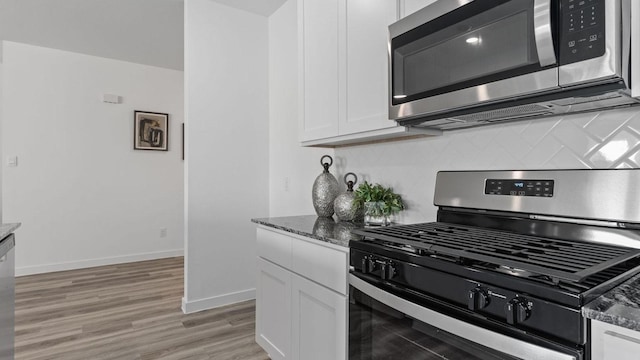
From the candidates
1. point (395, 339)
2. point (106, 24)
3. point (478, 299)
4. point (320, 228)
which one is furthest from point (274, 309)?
point (106, 24)

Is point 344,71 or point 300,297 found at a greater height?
point 344,71

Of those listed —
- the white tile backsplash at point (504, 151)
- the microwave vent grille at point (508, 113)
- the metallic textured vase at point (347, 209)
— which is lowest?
the metallic textured vase at point (347, 209)

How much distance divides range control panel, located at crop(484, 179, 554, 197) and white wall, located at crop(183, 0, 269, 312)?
2274 mm

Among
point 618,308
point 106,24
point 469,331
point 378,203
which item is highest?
point 106,24

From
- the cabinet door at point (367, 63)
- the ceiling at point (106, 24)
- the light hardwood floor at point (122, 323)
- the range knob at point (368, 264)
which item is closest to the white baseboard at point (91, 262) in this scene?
the light hardwood floor at point (122, 323)

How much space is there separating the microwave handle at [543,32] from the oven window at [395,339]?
2.65 feet

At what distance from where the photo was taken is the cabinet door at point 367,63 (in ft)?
5.22

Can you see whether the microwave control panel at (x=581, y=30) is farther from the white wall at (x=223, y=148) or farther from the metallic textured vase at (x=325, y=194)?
the white wall at (x=223, y=148)

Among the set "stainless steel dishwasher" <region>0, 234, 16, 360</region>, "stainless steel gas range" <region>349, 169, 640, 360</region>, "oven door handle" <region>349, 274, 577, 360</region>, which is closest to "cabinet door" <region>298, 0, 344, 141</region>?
"stainless steel gas range" <region>349, 169, 640, 360</region>

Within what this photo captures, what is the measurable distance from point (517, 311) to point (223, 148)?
2.72 m

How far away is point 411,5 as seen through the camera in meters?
1.48

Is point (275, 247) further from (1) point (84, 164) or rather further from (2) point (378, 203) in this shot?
(1) point (84, 164)

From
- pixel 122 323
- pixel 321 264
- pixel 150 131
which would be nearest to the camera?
pixel 321 264

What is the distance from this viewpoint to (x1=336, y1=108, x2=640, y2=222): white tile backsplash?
3.74 feet
